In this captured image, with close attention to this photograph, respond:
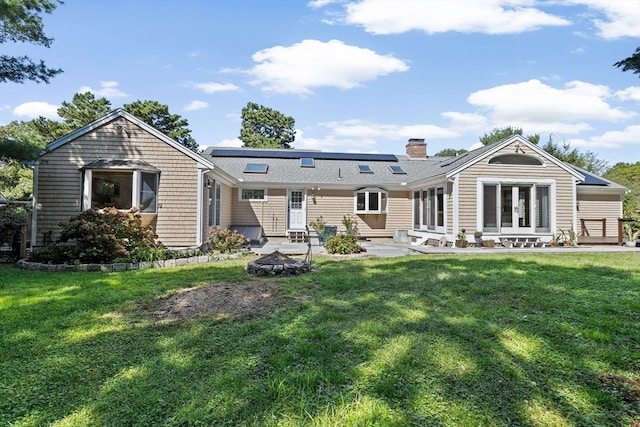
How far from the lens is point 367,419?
223 cm

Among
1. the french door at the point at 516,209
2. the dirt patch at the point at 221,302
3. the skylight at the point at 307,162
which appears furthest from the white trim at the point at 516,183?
the dirt patch at the point at 221,302

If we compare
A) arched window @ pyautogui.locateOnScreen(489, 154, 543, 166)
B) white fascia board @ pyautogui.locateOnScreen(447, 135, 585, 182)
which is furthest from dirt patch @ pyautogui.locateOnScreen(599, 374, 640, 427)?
arched window @ pyautogui.locateOnScreen(489, 154, 543, 166)

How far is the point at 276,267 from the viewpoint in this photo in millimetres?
6996

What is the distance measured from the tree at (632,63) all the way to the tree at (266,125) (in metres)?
38.8

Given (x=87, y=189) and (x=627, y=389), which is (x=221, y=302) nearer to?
A: (x=627, y=389)

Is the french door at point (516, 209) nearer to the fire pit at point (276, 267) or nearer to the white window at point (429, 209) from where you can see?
the white window at point (429, 209)

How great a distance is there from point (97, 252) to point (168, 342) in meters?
6.12

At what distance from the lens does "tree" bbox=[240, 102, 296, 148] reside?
4228 cm

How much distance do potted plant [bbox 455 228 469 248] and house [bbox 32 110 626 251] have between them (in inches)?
6.4

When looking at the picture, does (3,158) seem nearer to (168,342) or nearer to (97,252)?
(97,252)

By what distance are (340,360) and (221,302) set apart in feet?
8.24

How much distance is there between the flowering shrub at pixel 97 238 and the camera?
8.27 m

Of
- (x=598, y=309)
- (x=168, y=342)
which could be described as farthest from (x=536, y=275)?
(x=168, y=342)

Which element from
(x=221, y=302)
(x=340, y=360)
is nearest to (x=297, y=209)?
(x=221, y=302)
